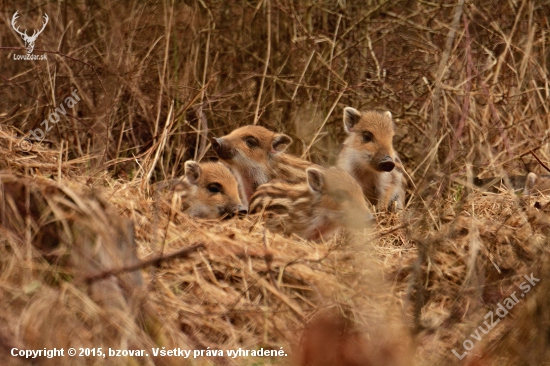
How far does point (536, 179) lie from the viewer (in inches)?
244

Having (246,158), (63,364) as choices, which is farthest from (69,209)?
(246,158)

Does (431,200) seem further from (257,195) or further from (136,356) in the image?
(136,356)

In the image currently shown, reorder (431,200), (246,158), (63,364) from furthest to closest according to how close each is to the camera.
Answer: (246,158)
(431,200)
(63,364)

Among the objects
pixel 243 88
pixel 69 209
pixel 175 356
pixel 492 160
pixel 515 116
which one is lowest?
pixel 175 356

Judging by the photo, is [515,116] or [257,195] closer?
[257,195]

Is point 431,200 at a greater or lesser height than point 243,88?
lesser

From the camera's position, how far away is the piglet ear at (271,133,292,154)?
260 inches

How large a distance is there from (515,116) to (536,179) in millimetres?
1131

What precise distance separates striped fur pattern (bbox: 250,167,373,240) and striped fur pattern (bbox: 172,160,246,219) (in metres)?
0.28

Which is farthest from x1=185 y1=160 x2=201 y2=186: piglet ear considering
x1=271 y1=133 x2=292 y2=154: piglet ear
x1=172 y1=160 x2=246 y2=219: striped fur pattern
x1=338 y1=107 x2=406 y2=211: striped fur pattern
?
x1=338 y1=107 x2=406 y2=211: striped fur pattern

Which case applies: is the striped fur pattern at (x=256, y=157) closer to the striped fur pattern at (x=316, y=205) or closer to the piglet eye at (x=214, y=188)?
the piglet eye at (x=214, y=188)

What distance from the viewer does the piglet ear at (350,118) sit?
262 inches

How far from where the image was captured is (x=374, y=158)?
6.50 m

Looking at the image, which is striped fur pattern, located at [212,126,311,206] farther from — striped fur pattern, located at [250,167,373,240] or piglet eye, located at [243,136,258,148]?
striped fur pattern, located at [250,167,373,240]
